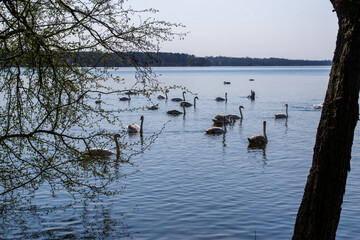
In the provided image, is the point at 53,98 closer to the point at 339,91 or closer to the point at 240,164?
the point at 339,91

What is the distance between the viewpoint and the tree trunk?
20.0 ft

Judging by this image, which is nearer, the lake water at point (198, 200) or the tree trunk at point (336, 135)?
the tree trunk at point (336, 135)

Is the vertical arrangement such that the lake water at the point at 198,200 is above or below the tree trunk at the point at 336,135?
below

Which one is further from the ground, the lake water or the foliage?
the foliage

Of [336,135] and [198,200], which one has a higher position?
[336,135]

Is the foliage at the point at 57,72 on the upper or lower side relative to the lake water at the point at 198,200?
upper

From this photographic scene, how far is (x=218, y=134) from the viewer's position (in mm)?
28203

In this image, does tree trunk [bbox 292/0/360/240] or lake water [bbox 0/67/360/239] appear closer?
tree trunk [bbox 292/0/360/240]

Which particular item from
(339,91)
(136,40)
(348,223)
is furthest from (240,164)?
(339,91)

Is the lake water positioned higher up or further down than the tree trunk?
further down

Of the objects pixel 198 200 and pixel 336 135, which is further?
pixel 198 200

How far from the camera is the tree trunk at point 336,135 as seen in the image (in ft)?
20.0

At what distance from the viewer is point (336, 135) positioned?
625cm

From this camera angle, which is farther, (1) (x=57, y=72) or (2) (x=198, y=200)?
(2) (x=198, y=200)
